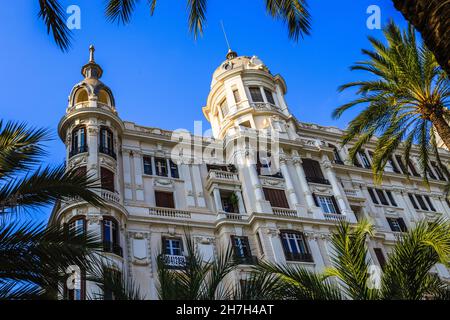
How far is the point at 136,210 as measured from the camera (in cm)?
2678

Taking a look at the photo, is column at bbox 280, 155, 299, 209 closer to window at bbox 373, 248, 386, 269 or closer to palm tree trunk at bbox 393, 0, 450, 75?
window at bbox 373, 248, 386, 269

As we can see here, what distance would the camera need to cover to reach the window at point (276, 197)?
2961 cm

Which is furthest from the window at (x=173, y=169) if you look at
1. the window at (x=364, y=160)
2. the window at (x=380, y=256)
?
the window at (x=364, y=160)

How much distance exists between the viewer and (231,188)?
30.0m

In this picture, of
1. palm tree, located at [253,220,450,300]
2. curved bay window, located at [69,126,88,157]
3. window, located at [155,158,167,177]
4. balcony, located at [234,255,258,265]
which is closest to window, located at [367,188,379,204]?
balcony, located at [234,255,258,265]

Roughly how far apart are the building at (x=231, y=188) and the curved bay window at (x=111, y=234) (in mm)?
57

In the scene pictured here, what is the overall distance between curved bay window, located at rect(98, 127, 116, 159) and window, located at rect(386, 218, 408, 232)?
2005 centimetres

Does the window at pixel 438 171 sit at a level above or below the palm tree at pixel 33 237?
above

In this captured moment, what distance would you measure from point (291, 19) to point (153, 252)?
16346 millimetres

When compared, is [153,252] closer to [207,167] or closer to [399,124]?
[207,167]

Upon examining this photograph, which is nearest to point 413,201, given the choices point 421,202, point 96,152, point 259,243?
point 421,202

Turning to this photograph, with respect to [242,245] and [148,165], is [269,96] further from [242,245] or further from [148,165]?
[242,245]

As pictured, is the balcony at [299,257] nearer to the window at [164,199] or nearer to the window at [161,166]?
the window at [164,199]

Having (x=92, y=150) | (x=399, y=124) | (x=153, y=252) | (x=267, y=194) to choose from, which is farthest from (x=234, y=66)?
(x=399, y=124)
